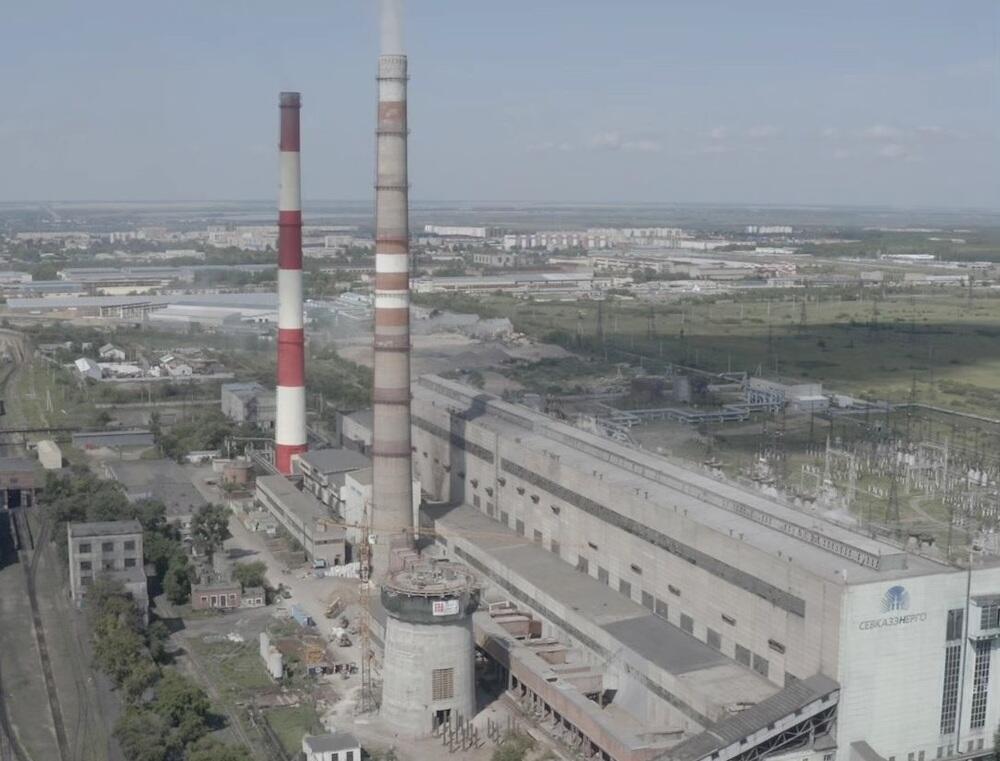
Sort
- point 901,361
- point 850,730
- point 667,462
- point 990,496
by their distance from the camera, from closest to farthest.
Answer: point 850,730
point 667,462
point 990,496
point 901,361

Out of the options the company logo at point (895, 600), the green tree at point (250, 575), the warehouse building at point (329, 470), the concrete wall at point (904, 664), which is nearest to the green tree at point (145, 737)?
the green tree at point (250, 575)

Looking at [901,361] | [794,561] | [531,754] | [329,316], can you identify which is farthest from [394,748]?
[329,316]

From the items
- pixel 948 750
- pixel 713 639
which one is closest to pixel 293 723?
pixel 713 639

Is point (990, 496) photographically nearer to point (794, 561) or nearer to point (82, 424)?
point (794, 561)

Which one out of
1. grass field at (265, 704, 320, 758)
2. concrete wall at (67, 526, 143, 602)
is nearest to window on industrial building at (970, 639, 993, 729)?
grass field at (265, 704, 320, 758)

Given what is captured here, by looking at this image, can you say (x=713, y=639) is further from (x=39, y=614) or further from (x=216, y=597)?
(x=39, y=614)

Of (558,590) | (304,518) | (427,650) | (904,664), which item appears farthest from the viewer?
(304,518)

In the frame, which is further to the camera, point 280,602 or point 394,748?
point 280,602

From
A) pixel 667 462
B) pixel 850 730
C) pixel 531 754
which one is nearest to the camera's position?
pixel 850 730
